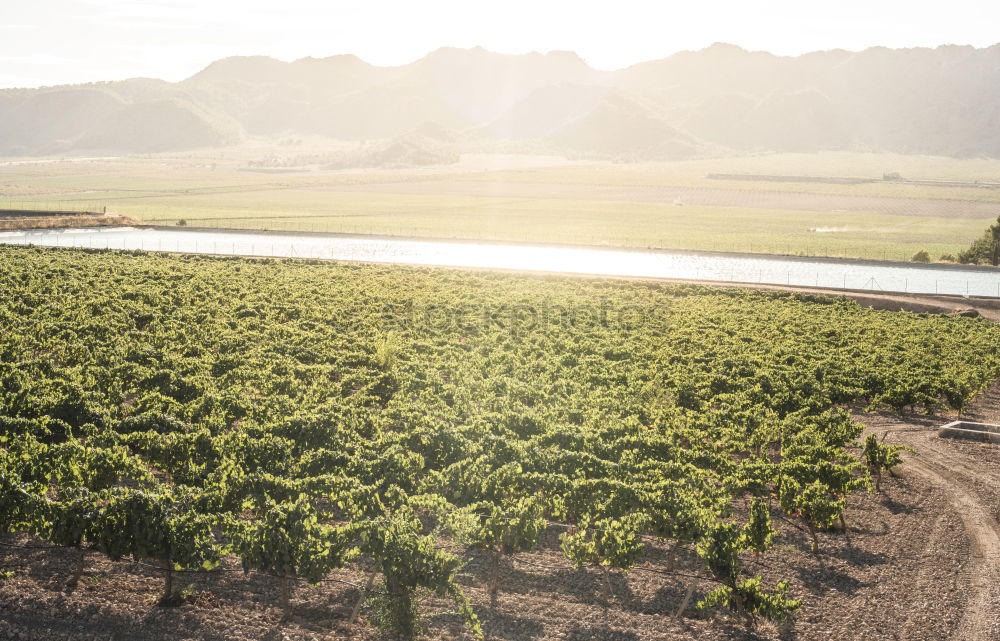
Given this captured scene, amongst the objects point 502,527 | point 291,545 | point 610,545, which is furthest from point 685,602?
point 291,545

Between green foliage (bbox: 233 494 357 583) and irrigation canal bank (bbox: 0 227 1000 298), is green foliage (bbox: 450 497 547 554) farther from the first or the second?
irrigation canal bank (bbox: 0 227 1000 298)

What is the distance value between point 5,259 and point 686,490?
74.3m

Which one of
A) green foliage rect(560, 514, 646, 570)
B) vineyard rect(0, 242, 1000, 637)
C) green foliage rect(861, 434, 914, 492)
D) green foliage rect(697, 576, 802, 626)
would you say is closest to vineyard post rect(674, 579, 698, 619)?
vineyard rect(0, 242, 1000, 637)

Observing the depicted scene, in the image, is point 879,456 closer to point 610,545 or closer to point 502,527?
point 610,545

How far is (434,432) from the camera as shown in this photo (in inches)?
1283

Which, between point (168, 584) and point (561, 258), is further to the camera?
point (561, 258)

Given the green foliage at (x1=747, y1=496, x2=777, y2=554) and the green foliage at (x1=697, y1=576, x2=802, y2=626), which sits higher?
the green foliage at (x1=747, y1=496, x2=777, y2=554)

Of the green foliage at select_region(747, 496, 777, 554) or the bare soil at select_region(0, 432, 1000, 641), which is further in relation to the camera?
the green foliage at select_region(747, 496, 777, 554)

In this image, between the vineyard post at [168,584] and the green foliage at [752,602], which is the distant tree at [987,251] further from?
the vineyard post at [168,584]

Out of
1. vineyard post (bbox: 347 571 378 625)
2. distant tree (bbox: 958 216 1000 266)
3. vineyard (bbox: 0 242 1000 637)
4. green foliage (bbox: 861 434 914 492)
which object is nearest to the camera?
vineyard post (bbox: 347 571 378 625)

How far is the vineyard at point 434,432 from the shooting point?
23.3 meters

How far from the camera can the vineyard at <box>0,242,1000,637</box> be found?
23297mm

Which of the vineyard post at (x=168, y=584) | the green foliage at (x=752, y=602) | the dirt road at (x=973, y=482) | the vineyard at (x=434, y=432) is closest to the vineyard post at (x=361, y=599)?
the vineyard at (x=434, y=432)

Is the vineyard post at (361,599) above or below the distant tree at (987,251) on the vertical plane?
below
